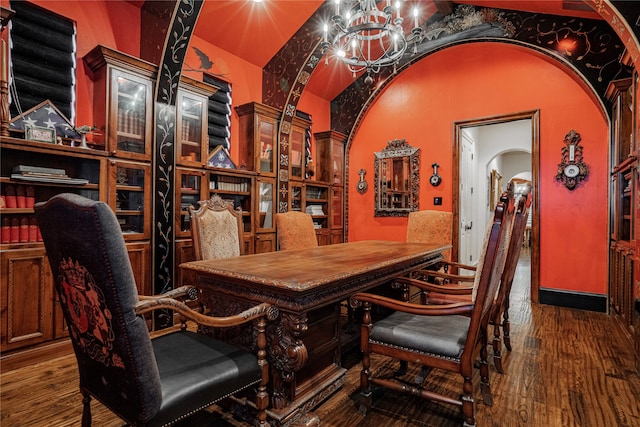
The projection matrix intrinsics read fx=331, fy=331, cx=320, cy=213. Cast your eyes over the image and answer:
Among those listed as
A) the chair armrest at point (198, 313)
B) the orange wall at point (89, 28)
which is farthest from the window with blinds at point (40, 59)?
the chair armrest at point (198, 313)

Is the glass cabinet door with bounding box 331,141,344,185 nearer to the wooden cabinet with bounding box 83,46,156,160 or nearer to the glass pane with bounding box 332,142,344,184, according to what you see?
the glass pane with bounding box 332,142,344,184

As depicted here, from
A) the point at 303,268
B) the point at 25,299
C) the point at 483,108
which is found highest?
the point at 483,108

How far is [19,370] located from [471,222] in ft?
18.5

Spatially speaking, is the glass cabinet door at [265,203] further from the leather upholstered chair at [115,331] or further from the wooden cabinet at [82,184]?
the leather upholstered chair at [115,331]

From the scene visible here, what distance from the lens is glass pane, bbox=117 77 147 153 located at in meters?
2.94

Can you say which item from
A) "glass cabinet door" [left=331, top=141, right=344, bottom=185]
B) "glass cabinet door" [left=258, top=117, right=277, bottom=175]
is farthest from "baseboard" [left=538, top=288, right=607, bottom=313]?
"glass cabinet door" [left=258, top=117, right=277, bottom=175]

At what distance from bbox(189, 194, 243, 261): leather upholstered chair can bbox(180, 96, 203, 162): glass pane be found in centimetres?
104

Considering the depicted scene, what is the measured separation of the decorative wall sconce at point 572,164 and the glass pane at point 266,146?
3630 millimetres

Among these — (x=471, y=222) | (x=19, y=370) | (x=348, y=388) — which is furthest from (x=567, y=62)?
(x=19, y=370)

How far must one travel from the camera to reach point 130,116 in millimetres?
3006

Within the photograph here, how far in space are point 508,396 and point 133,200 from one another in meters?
3.29

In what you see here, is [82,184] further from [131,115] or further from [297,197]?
[297,197]

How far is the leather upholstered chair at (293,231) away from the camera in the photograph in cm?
337

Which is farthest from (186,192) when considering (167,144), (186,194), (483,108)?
(483,108)
